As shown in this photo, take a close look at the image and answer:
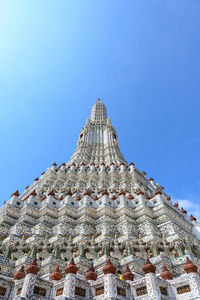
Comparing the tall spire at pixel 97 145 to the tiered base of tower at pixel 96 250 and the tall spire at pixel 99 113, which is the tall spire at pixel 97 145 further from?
the tiered base of tower at pixel 96 250

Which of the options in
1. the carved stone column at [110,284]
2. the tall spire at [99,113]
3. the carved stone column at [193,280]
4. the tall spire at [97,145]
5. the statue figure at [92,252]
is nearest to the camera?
the carved stone column at [193,280]

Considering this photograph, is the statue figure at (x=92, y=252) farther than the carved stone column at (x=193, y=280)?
Yes

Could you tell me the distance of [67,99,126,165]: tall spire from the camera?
118ft

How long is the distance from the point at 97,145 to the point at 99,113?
15808mm

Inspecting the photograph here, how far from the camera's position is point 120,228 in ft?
54.4

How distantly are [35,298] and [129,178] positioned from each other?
20.6 metres

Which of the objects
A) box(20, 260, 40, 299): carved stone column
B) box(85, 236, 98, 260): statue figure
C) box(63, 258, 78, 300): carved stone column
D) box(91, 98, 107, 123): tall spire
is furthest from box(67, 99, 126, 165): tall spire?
box(20, 260, 40, 299): carved stone column

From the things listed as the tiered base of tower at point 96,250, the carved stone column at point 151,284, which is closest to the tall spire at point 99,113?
the tiered base of tower at point 96,250

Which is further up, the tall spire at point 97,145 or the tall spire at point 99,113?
the tall spire at point 99,113

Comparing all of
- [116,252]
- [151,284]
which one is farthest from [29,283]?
[116,252]

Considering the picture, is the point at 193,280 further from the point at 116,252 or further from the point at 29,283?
the point at 116,252

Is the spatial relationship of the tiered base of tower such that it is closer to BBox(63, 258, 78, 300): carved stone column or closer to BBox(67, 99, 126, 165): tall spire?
BBox(63, 258, 78, 300): carved stone column

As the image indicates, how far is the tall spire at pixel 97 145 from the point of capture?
3600cm

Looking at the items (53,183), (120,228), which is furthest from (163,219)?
(53,183)
